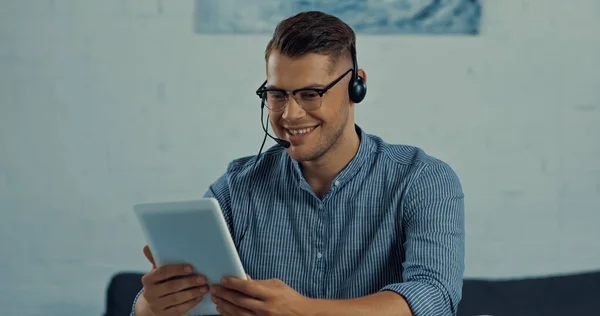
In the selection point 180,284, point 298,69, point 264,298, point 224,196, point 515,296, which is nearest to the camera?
point 264,298

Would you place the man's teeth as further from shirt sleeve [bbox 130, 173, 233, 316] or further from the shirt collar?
shirt sleeve [bbox 130, 173, 233, 316]

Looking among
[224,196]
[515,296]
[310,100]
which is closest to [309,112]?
[310,100]

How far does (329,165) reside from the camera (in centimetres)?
166

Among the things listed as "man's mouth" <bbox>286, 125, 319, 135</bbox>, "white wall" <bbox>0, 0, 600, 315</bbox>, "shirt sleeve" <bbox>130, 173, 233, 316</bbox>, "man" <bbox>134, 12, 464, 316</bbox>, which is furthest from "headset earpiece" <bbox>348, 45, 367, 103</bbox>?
"white wall" <bbox>0, 0, 600, 315</bbox>

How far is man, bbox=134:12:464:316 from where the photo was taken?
4.96 ft

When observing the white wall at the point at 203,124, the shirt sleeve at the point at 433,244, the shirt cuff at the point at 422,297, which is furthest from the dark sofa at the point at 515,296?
the shirt cuff at the point at 422,297

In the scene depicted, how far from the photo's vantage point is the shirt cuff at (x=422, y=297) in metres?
1.37

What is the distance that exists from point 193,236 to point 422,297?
1.32ft

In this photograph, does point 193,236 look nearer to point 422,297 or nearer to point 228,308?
point 228,308

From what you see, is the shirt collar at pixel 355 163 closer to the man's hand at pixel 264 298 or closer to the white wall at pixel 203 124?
the man's hand at pixel 264 298

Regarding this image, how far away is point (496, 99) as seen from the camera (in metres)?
2.55

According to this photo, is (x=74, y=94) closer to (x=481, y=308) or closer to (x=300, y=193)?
(x=300, y=193)

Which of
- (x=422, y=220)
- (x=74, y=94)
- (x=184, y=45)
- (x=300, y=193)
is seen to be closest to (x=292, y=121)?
(x=300, y=193)

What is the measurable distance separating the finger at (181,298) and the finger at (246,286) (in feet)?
0.25
